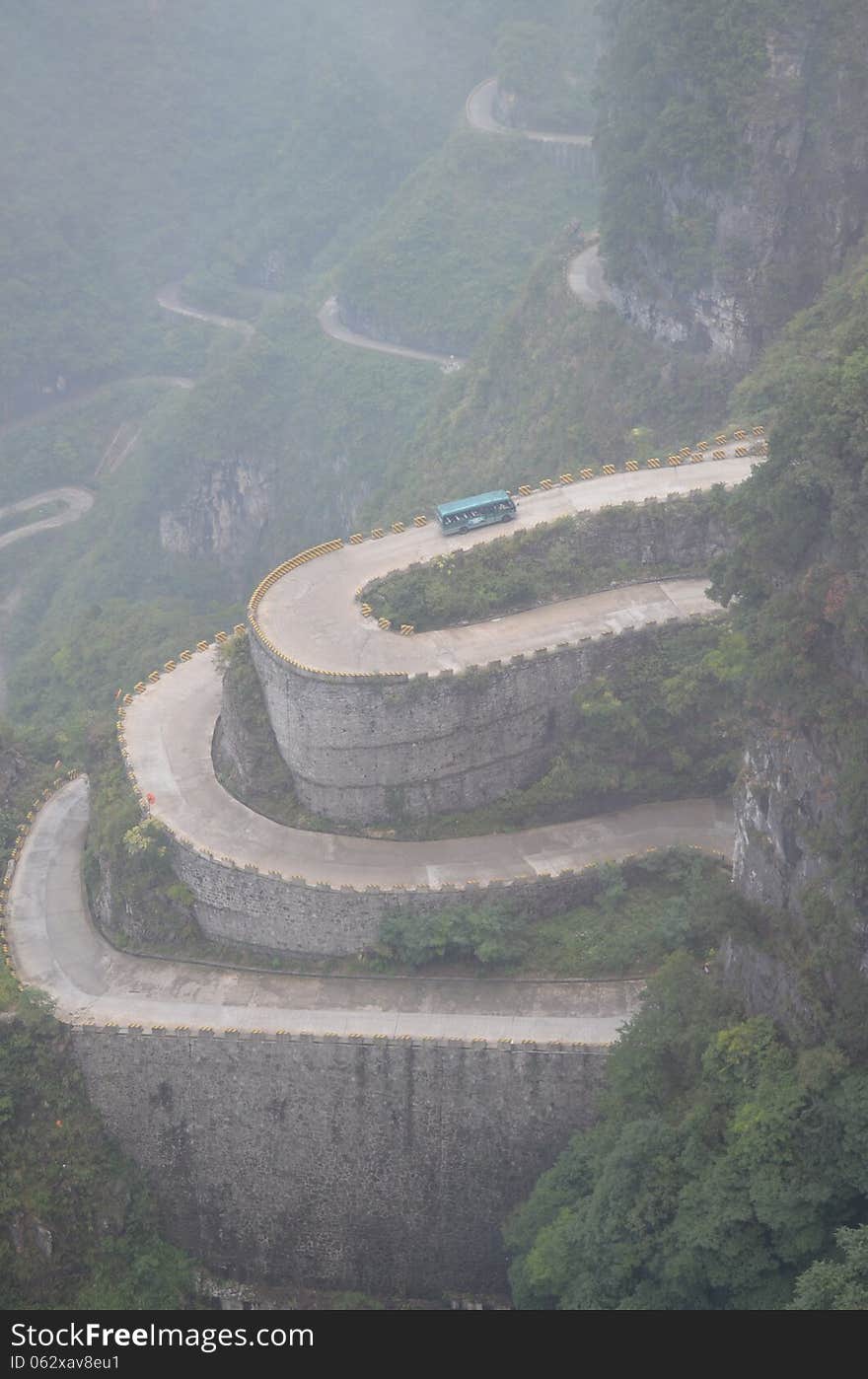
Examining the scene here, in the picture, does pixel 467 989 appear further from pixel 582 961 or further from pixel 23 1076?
pixel 23 1076

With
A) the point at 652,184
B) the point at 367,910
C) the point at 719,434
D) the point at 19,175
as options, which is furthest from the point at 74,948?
the point at 19,175

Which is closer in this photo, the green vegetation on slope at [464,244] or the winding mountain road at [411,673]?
the winding mountain road at [411,673]

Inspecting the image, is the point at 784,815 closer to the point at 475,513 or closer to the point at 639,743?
the point at 639,743

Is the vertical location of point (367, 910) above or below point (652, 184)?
below

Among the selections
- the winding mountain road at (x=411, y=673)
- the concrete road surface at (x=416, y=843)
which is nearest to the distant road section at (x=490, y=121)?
the winding mountain road at (x=411, y=673)

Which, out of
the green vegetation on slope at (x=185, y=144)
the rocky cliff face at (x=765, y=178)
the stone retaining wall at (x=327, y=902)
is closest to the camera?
the stone retaining wall at (x=327, y=902)

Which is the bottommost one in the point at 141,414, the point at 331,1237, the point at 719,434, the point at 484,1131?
the point at 141,414

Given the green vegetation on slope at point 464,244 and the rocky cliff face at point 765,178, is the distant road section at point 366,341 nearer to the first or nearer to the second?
the green vegetation on slope at point 464,244
